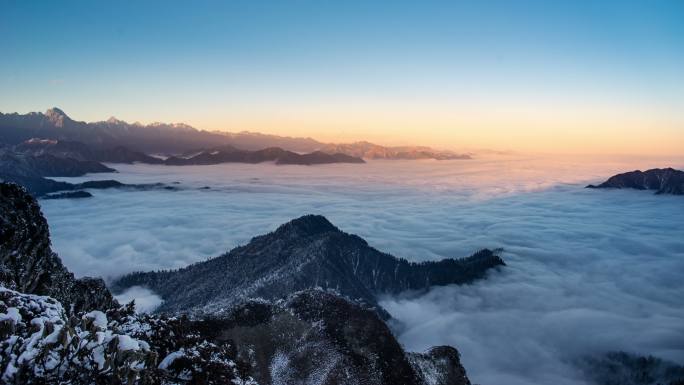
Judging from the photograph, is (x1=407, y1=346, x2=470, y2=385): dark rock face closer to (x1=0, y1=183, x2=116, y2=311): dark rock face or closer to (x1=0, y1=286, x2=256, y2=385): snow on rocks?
(x1=0, y1=183, x2=116, y2=311): dark rock face

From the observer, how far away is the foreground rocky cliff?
1499cm

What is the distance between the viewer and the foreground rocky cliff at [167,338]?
15.0 m

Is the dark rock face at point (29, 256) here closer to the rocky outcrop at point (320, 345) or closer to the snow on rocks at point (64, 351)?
the rocky outcrop at point (320, 345)

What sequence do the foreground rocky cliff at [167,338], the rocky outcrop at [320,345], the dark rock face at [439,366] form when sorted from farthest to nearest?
the dark rock face at [439,366] → the rocky outcrop at [320,345] → the foreground rocky cliff at [167,338]

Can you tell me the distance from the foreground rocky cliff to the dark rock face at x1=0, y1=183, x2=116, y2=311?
133 millimetres

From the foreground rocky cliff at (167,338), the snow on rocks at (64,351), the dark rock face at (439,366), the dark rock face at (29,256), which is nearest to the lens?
the snow on rocks at (64,351)

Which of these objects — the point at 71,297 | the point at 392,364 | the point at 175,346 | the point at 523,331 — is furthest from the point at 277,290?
the point at 175,346

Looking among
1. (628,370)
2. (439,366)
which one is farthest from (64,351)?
(628,370)

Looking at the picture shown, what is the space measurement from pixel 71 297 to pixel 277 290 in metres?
150

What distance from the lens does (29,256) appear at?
137ft

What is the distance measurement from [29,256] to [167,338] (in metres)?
27.4

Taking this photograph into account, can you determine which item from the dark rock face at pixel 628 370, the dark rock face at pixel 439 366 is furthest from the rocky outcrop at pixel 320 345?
the dark rock face at pixel 628 370

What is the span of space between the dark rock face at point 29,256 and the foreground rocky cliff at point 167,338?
13cm

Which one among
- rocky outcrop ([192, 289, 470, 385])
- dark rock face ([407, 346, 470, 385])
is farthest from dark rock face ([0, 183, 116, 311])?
dark rock face ([407, 346, 470, 385])
